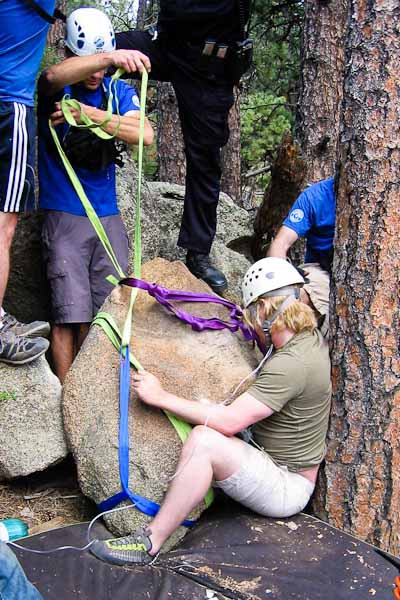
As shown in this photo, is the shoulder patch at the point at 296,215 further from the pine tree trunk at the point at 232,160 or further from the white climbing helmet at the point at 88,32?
the pine tree trunk at the point at 232,160

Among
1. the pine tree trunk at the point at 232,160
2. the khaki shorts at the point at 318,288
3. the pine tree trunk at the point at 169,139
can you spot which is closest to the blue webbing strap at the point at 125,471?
the khaki shorts at the point at 318,288

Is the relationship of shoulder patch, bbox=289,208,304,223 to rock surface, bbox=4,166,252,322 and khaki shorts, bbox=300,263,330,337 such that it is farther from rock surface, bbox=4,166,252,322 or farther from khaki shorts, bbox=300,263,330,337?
rock surface, bbox=4,166,252,322

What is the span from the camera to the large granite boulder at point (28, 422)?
4.28 m

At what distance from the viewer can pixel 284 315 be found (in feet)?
13.0

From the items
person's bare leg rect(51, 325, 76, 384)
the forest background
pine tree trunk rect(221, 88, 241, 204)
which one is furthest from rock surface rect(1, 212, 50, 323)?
pine tree trunk rect(221, 88, 241, 204)

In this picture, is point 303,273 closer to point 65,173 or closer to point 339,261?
point 339,261

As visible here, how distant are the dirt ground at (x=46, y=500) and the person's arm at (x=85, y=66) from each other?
2.46m

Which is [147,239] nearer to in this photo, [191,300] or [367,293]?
[191,300]

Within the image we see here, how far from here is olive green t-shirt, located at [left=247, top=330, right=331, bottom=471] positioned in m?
3.81

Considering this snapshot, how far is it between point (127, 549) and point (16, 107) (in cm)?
249

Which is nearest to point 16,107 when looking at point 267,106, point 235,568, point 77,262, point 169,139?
point 77,262

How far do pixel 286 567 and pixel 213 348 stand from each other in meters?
1.34

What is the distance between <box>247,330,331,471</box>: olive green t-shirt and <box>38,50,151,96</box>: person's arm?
193 centimetres

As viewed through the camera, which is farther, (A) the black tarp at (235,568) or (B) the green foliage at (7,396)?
(B) the green foliage at (7,396)
